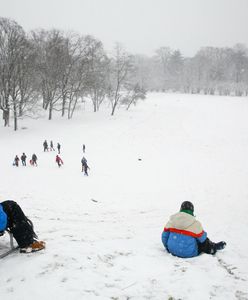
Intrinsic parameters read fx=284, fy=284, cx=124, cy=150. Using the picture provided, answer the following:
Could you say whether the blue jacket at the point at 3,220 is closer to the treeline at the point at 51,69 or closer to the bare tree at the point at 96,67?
the treeline at the point at 51,69

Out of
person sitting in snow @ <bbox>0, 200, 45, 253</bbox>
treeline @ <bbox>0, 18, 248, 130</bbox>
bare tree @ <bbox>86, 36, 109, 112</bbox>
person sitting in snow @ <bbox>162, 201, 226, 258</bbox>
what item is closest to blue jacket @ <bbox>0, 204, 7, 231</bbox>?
person sitting in snow @ <bbox>0, 200, 45, 253</bbox>

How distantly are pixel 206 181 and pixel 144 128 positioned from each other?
2261 centimetres

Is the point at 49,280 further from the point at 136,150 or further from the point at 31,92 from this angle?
the point at 31,92

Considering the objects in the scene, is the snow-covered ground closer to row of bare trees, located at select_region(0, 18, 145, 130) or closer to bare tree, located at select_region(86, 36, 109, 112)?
row of bare trees, located at select_region(0, 18, 145, 130)

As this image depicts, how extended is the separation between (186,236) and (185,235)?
33mm

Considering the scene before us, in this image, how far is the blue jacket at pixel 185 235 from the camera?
697 centimetres

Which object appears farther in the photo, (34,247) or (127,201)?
(127,201)

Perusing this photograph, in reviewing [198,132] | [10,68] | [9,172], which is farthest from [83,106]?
[9,172]

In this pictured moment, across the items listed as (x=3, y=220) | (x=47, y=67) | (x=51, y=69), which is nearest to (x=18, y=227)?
(x=3, y=220)

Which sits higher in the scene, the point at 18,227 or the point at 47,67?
the point at 47,67

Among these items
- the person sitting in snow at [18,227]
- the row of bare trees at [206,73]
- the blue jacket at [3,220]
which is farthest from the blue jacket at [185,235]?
the row of bare trees at [206,73]

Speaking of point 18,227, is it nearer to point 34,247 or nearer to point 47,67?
point 34,247

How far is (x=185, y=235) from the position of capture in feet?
22.9

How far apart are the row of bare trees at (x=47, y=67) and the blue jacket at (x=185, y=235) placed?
37.9m
